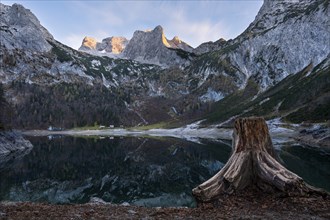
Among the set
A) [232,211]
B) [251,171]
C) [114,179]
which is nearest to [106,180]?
[114,179]

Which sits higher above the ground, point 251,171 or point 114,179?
point 251,171

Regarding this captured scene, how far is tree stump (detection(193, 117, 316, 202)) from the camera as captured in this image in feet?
60.4

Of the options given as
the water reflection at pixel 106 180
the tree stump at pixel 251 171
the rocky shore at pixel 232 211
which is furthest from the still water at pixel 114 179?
the rocky shore at pixel 232 211

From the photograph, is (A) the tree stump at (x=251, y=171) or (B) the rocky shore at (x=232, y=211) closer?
(B) the rocky shore at (x=232, y=211)

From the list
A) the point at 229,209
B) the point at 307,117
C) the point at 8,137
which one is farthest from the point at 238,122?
the point at 307,117

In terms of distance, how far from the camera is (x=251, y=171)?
20766 mm

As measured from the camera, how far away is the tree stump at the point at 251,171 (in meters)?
18.4

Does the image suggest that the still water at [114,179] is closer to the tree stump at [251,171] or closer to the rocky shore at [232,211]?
the tree stump at [251,171]

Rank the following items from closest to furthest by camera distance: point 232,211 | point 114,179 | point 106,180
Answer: point 232,211 → point 106,180 → point 114,179

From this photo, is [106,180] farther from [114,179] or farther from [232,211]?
[232,211]

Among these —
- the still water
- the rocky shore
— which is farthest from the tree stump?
the still water

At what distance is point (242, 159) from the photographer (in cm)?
2103

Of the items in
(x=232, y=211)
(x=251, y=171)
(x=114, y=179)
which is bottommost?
(x=114, y=179)

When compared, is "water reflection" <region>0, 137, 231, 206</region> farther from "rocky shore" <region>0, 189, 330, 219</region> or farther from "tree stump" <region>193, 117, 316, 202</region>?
"rocky shore" <region>0, 189, 330, 219</region>
